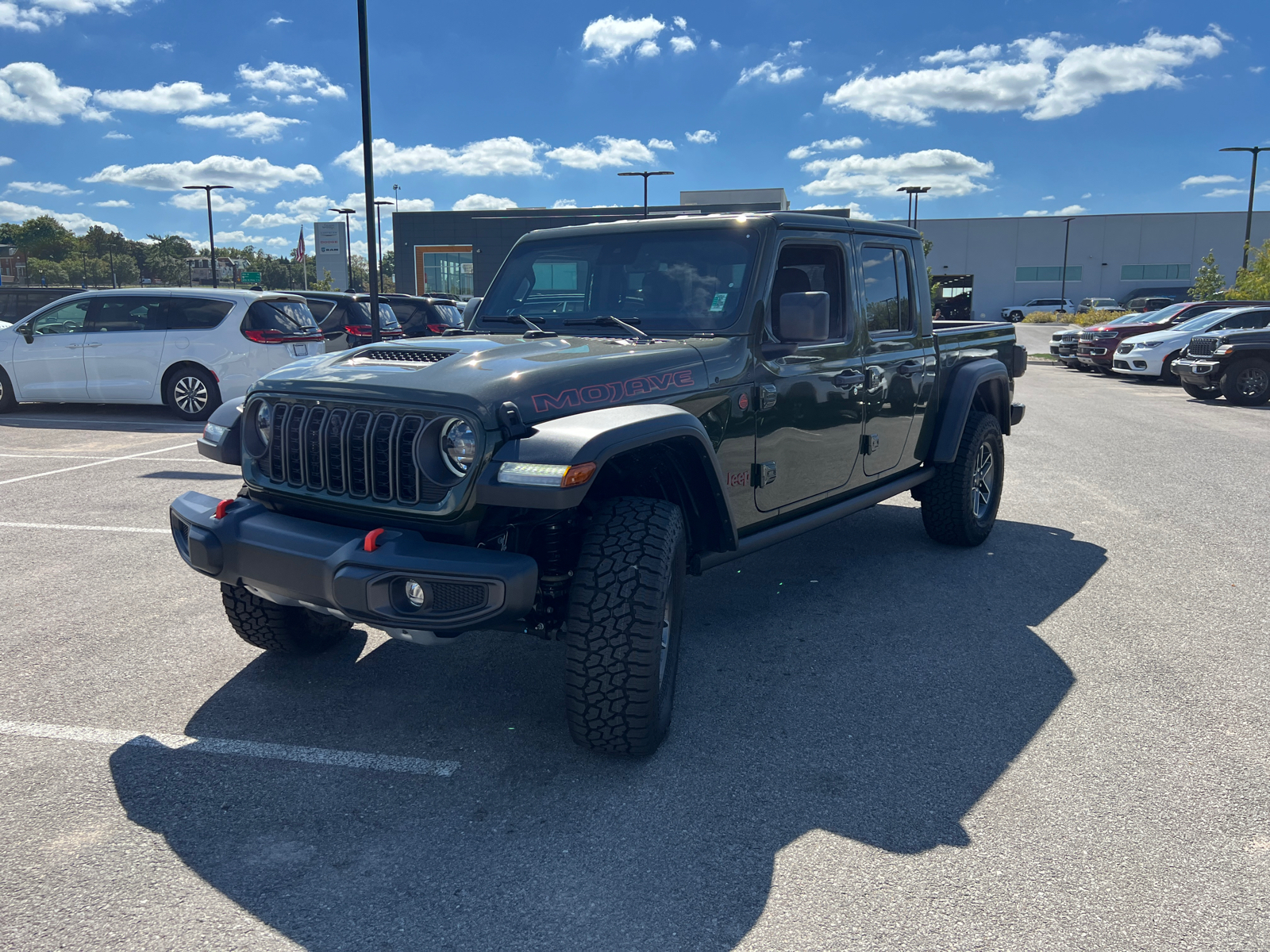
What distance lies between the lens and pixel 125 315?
12211 mm

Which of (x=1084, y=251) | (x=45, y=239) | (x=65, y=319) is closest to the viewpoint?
(x=65, y=319)

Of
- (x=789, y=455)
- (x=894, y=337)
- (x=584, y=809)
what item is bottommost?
(x=584, y=809)

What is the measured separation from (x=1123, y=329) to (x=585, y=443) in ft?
71.6

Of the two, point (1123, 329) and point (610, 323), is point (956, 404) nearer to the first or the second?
point (610, 323)

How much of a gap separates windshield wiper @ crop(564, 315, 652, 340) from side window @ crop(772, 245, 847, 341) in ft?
1.47

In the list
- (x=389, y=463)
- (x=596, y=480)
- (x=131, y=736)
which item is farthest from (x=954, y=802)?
(x=131, y=736)

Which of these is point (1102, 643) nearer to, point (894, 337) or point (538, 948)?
point (894, 337)

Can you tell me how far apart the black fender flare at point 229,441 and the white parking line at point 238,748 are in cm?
105

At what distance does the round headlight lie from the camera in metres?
3.02

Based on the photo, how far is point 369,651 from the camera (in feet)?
14.1

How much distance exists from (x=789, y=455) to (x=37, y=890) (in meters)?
3.09

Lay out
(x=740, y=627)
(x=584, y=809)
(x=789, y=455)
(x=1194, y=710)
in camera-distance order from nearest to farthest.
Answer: (x=584, y=809), (x=1194, y=710), (x=789, y=455), (x=740, y=627)

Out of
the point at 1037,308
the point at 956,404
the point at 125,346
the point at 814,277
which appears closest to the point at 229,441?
the point at 814,277

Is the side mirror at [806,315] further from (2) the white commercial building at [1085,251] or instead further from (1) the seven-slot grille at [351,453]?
(2) the white commercial building at [1085,251]
